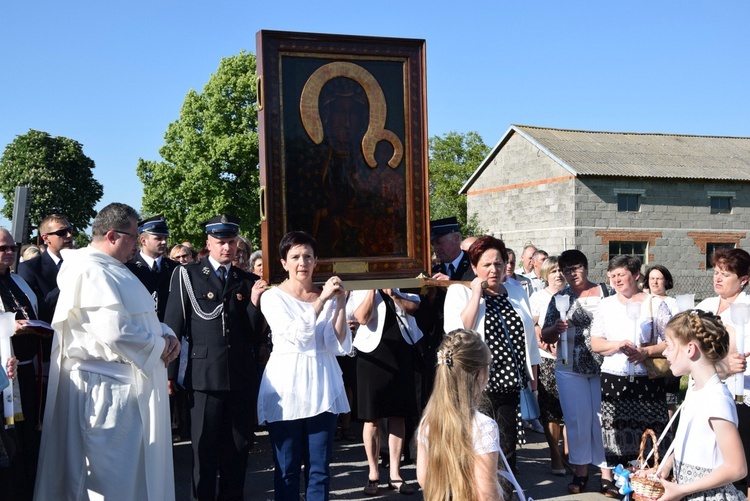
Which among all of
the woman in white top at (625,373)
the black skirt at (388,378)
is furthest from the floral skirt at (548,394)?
the black skirt at (388,378)

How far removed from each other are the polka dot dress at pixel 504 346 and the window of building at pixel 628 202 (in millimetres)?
29206

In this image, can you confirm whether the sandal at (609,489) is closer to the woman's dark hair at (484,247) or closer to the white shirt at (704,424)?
Answer: the woman's dark hair at (484,247)

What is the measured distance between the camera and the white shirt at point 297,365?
5.38 metres

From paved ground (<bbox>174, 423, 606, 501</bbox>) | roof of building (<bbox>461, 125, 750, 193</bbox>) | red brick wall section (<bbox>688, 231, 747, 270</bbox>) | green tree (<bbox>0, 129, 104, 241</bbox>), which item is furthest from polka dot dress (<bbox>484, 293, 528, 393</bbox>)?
green tree (<bbox>0, 129, 104, 241</bbox>)

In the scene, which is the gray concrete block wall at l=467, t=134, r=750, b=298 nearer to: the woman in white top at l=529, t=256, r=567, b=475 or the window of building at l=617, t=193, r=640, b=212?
the window of building at l=617, t=193, r=640, b=212

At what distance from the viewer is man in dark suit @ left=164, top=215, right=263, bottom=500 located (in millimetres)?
6246

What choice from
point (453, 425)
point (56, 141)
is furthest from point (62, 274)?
point (56, 141)

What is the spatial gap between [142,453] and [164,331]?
873 mm

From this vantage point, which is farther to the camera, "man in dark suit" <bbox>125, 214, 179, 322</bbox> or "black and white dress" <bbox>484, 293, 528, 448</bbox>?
"man in dark suit" <bbox>125, 214, 179, 322</bbox>

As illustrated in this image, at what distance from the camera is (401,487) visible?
712 cm

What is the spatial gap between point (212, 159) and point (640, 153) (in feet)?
71.0

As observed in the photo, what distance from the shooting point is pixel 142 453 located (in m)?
5.34

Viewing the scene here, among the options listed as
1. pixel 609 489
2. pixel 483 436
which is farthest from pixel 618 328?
pixel 483 436

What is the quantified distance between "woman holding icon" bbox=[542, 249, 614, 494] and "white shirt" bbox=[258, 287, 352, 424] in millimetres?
2574
